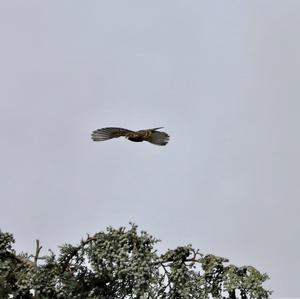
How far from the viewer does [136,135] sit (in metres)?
8.57

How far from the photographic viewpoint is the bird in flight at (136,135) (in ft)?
28.1

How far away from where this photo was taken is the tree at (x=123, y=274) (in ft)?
23.7

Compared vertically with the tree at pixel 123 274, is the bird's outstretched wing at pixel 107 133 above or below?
above

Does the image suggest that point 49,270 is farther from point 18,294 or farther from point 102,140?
point 102,140

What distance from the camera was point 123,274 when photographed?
23.7 feet

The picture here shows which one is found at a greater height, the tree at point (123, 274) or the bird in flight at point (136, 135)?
the bird in flight at point (136, 135)

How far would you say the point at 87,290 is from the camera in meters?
7.44

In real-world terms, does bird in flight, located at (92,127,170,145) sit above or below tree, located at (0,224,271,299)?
above

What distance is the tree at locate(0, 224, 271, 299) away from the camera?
7.22m

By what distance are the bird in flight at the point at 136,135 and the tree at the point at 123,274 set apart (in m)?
Result: 1.40

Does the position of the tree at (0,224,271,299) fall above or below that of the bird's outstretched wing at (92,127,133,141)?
below

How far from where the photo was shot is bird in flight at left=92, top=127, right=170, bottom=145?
28.1 feet

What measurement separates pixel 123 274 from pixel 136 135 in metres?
1.76

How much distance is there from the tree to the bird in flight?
4.60 feet
